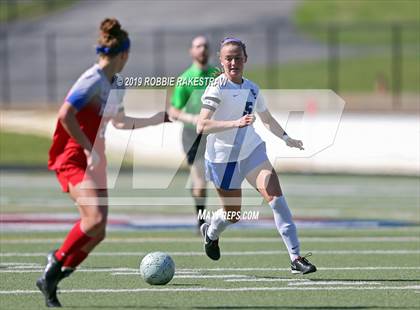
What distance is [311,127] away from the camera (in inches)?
941

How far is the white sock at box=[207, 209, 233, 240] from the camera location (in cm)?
1083

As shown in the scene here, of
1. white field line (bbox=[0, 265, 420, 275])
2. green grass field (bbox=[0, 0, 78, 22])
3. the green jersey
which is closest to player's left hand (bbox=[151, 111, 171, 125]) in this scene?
white field line (bbox=[0, 265, 420, 275])

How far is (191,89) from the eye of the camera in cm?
1364

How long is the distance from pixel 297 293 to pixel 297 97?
31720 millimetres

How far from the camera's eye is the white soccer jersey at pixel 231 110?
10312 mm

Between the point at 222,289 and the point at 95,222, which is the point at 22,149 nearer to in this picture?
the point at 222,289

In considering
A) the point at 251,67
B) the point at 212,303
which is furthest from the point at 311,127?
the point at 251,67

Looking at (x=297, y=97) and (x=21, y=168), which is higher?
(x=21, y=168)

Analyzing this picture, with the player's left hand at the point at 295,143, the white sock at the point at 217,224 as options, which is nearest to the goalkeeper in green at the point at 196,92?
Answer: the white sock at the point at 217,224

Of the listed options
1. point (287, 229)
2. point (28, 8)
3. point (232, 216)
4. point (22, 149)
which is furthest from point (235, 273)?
point (28, 8)

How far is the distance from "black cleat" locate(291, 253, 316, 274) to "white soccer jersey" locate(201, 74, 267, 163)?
1.07 metres

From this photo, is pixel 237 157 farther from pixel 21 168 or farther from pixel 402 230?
pixel 21 168

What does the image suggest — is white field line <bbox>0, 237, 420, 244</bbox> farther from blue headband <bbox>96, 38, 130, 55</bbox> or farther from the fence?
the fence

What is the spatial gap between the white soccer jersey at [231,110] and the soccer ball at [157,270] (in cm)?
126
